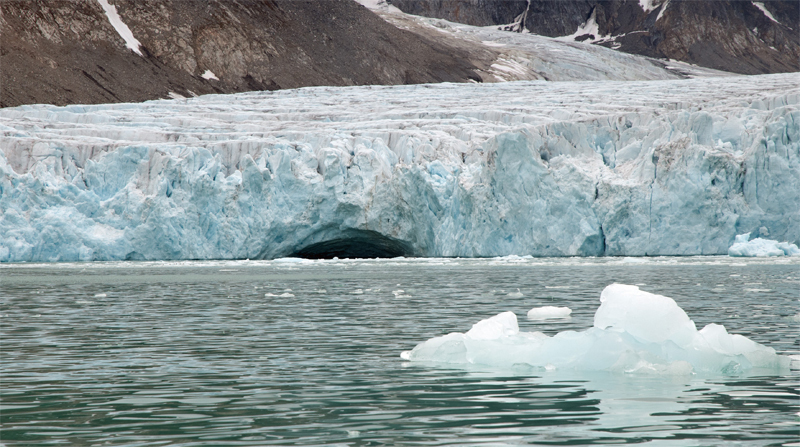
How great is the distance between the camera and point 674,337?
6.48 meters

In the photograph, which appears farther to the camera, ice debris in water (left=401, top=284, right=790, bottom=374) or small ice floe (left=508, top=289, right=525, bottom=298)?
small ice floe (left=508, top=289, right=525, bottom=298)

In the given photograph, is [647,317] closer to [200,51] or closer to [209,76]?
[209,76]

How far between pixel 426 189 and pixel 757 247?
9252 millimetres

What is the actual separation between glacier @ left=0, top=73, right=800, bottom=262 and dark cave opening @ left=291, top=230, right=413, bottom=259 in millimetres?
240

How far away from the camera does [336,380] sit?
6.30 meters

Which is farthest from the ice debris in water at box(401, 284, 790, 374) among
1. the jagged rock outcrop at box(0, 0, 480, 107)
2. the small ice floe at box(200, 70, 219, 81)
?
the small ice floe at box(200, 70, 219, 81)

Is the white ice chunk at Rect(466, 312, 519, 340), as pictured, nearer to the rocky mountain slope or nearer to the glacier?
the glacier

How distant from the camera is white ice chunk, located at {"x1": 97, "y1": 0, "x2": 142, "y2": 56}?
3241 inches

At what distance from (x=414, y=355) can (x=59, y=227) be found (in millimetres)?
20406

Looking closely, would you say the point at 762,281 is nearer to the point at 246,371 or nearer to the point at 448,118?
the point at 246,371

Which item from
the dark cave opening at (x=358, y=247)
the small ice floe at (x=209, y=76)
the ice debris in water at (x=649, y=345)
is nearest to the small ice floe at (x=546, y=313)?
the ice debris in water at (x=649, y=345)

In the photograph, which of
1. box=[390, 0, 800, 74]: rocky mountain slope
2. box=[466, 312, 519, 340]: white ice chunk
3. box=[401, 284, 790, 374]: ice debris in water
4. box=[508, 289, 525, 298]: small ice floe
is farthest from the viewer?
box=[390, 0, 800, 74]: rocky mountain slope

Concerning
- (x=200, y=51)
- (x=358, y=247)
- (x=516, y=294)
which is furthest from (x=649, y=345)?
(x=200, y=51)

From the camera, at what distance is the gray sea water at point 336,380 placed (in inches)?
183
